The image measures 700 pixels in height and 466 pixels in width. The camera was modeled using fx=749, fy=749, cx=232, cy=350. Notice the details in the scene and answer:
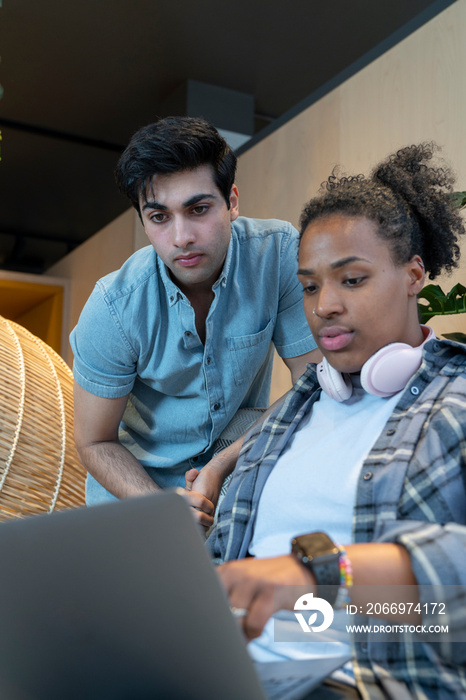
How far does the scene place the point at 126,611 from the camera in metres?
0.68

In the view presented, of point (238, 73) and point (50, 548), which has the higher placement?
point (238, 73)

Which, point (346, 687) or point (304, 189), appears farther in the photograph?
point (304, 189)

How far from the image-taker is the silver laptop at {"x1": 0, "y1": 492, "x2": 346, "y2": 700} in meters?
0.63

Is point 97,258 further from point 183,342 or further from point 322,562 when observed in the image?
point 322,562

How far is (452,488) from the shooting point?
3.01ft

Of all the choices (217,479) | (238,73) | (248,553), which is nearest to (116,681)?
(248,553)

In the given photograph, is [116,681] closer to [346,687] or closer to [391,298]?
[346,687]

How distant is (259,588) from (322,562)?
0.24 feet

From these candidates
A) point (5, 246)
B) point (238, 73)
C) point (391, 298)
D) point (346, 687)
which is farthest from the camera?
point (5, 246)

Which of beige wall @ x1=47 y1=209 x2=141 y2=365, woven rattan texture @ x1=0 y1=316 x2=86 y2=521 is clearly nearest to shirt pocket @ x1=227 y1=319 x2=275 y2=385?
woven rattan texture @ x1=0 y1=316 x2=86 y2=521

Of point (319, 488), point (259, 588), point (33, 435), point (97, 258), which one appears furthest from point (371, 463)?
point (97, 258)

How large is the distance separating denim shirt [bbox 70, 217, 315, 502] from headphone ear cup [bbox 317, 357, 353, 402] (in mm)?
611

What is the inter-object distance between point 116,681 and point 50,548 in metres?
0.19

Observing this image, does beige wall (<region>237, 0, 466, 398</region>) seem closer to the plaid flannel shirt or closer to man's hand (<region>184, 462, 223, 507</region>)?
man's hand (<region>184, 462, 223, 507</region>)
